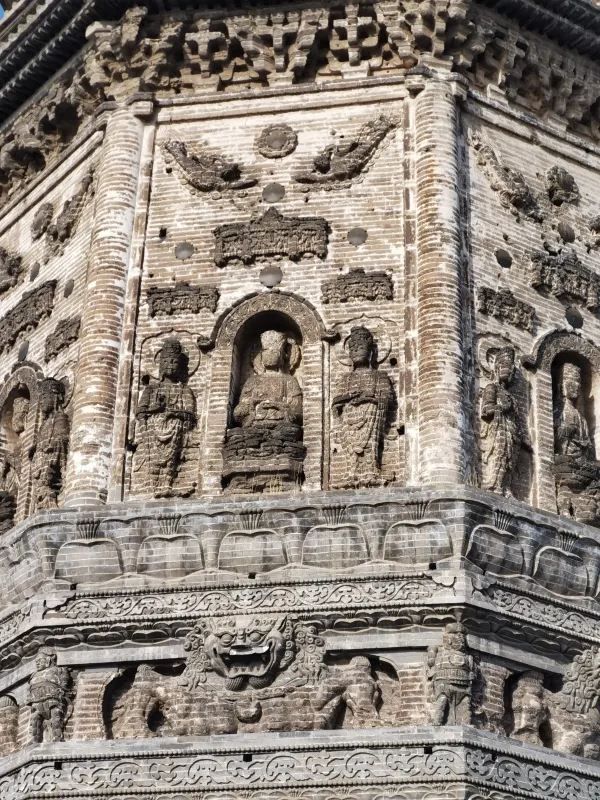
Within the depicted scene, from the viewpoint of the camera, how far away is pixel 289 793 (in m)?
13.2

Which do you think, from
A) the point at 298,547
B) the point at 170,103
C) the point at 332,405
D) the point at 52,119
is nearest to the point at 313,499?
the point at 298,547

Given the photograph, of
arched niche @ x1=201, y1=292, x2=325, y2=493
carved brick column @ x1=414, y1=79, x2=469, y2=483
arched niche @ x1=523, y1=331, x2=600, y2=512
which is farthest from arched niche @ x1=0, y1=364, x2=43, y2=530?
arched niche @ x1=523, y1=331, x2=600, y2=512

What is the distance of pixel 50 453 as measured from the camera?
51.6 ft

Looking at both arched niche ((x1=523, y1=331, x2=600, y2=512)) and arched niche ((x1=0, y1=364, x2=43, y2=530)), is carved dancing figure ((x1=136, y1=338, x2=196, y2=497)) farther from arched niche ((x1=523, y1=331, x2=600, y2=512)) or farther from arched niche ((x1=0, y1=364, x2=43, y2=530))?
arched niche ((x1=523, y1=331, x2=600, y2=512))

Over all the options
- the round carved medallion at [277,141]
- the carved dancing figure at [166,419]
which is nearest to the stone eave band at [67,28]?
the round carved medallion at [277,141]

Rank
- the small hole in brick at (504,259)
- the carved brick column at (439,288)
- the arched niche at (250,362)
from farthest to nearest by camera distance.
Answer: the small hole in brick at (504,259)
the arched niche at (250,362)
the carved brick column at (439,288)

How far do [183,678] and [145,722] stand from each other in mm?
498

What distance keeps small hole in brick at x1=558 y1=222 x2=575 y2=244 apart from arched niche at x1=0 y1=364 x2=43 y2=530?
5.75m

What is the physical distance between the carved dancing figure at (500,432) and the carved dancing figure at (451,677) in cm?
175

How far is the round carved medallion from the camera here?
55.5ft

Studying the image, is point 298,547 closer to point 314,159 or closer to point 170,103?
point 314,159

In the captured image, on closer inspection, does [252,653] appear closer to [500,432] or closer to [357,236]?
[500,432]

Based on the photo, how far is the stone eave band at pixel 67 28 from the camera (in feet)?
58.2

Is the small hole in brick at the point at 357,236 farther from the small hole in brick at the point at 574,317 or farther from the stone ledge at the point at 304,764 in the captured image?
the stone ledge at the point at 304,764
